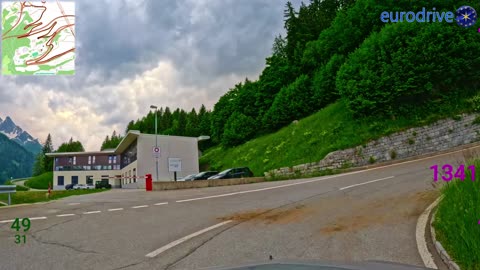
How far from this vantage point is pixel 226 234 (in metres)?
7.96

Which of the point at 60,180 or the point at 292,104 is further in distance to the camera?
the point at 60,180

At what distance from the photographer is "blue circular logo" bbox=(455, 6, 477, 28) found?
29891 millimetres

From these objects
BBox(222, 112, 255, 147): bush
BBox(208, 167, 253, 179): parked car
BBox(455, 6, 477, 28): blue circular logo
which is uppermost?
BBox(455, 6, 477, 28): blue circular logo

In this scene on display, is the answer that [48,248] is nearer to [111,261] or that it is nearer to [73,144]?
[111,261]

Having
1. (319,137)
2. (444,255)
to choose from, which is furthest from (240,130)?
(444,255)

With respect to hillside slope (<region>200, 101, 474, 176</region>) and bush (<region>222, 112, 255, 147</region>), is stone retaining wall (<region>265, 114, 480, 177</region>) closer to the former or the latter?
hillside slope (<region>200, 101, 474, 176</region>)

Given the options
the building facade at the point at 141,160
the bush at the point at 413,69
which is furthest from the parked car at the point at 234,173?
the bush at the point at 413,69

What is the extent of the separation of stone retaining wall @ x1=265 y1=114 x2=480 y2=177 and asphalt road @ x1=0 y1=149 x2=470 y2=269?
55.6ft

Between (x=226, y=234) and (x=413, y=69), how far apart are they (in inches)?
1092

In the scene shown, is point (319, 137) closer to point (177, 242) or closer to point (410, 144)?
point (410, 144)

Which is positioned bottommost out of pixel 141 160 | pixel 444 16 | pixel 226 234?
pixel 226 234

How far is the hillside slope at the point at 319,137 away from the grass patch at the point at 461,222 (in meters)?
23.6

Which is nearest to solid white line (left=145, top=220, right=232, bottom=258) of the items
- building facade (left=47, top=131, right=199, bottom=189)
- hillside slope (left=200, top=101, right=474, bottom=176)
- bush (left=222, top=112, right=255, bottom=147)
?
hillside slope (left=200, top=101, right=474, bottom=176)

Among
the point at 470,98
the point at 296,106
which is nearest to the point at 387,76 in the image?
the point at 470,98
